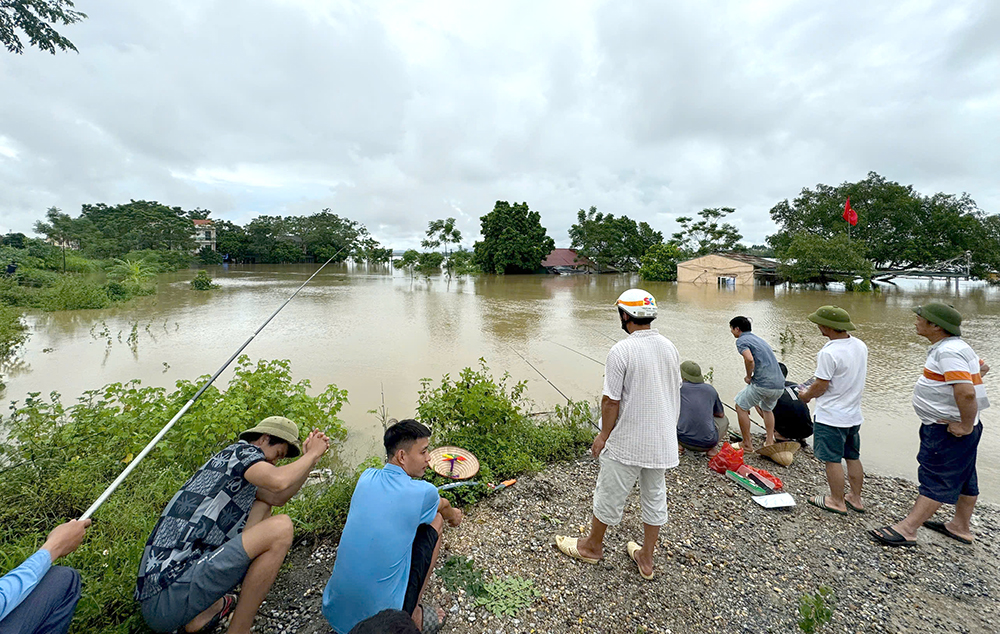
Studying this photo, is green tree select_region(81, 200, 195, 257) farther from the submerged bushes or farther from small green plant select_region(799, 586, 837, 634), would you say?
small green plant select_region(799, 586, 837, 634)

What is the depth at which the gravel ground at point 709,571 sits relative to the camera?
202 centimetres

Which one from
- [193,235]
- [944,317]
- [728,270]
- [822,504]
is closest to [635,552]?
[822,504]

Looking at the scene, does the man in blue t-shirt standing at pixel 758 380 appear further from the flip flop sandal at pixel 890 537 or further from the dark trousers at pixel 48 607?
the dark trousers at pixel 48 607

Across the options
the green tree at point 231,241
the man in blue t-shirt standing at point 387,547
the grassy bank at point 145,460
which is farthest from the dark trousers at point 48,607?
the green tree at point 231,241

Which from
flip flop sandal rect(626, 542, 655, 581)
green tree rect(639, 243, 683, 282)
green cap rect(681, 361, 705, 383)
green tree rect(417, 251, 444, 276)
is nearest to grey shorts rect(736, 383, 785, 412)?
green cap rect(681, 361, 705, 383)

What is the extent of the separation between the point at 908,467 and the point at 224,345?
419 inches

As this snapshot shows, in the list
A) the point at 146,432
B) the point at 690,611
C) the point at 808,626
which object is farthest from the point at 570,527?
the point at 146,432

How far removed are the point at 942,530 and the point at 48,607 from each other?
4558mm

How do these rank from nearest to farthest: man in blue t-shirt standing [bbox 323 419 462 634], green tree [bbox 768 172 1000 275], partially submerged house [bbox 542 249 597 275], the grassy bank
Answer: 1. man in blue t-shirt standing [bbox 323 419 462 634]
2. the grassy bank
3. green tree [bbox 768 172 1000 275]
4. partially submerged house [bbox 542 249 597 275]

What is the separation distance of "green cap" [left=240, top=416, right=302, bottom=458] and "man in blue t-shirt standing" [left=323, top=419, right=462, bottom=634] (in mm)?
549

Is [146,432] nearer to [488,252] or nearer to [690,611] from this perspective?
[690,611]

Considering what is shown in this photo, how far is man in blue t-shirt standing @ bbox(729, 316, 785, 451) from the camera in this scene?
3770mm

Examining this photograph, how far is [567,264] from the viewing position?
45.1m

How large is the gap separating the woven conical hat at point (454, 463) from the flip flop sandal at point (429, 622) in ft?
3.93
